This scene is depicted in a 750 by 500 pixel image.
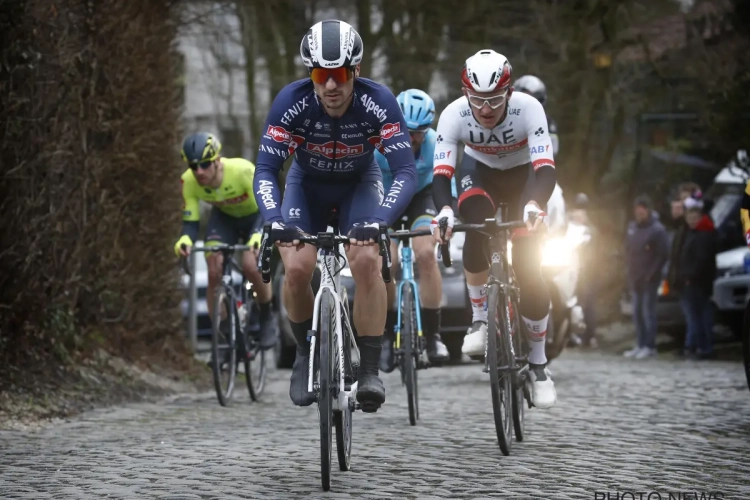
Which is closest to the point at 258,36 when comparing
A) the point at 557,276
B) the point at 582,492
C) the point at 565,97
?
the point at 565,97

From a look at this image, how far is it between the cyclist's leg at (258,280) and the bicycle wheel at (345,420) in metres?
4.58

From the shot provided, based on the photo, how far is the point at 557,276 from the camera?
14695mm

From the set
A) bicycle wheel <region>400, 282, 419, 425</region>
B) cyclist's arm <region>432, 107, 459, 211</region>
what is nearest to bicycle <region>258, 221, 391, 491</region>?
cyclist's arm <region>432, 107, 459, 211</region>

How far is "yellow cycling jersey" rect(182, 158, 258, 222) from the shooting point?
1251 cm

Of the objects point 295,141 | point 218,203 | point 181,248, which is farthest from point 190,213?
point 295,141

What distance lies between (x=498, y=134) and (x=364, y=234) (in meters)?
2.39

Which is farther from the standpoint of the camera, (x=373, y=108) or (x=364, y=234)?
(x=373, y=108)

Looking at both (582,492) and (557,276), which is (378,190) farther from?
(557,276)

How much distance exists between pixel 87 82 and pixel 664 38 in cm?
1780

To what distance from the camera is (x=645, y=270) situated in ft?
64.7

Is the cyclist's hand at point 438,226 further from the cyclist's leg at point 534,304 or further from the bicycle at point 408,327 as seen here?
the bicycle at point 408,327

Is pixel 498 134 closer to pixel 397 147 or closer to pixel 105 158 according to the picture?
pixel 397 147

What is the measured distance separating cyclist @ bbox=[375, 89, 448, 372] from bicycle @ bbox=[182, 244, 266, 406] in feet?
4.77

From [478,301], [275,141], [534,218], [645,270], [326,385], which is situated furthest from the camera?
[645,270]
